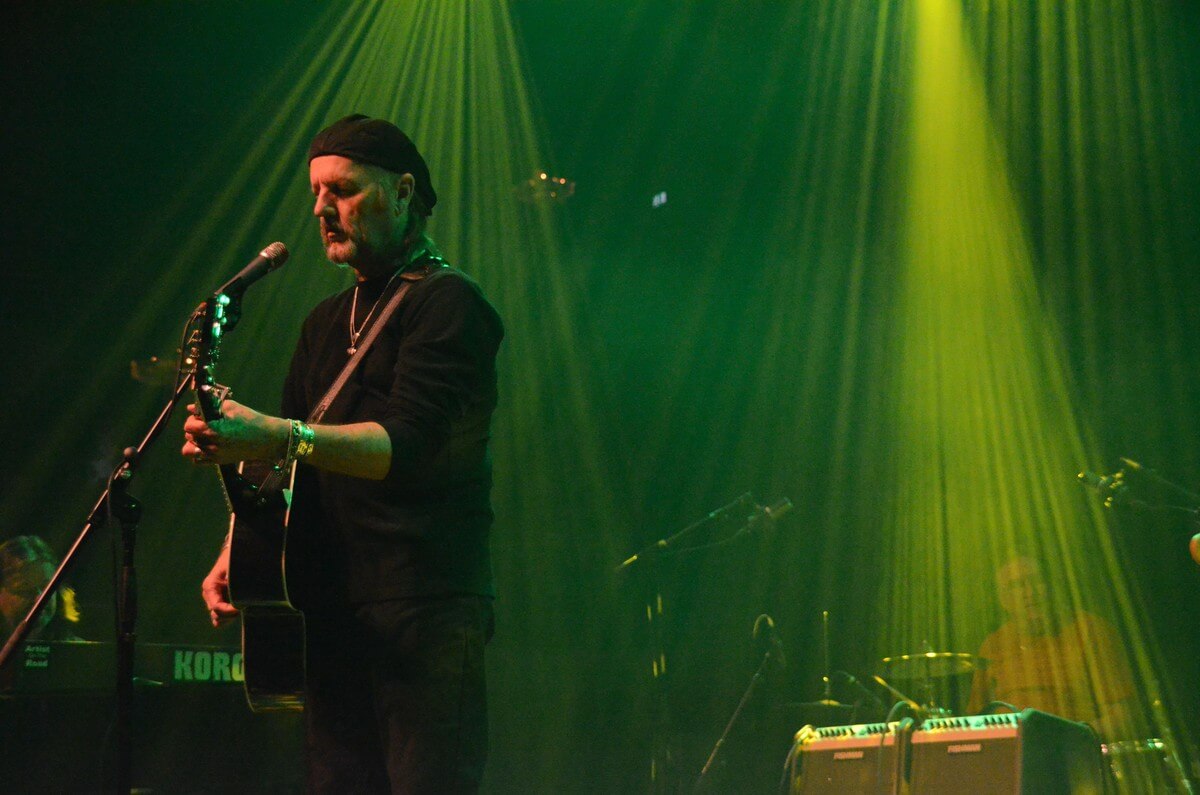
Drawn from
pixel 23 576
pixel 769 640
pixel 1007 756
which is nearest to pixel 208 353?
pixel 1007 756

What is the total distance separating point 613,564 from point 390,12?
12.0 feet

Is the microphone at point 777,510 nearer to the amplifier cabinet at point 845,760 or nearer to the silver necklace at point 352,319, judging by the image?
the amplifier cabinet at point 845,760

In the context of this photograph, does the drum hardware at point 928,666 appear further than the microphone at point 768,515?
No

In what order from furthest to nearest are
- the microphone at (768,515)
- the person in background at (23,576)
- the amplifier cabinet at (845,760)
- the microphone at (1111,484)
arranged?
1. the microphone at (768,515)
2. the microphone at (1111,484)
3. the person in background at (23,576)
4. the amplifier cabinet at (845,760)

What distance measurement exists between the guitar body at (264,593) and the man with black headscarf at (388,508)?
31 millimetres

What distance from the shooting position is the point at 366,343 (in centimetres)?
200

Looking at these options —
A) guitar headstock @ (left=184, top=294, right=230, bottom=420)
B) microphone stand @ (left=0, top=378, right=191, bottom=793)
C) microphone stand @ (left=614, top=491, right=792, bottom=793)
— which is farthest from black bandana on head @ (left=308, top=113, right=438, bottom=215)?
microphone stand @ (left=614, top=491, right=792, bottom=793)

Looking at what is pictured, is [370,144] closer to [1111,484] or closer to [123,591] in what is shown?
[123,591]

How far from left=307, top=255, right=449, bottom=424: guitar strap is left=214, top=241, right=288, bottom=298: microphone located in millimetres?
208

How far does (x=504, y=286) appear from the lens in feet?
22.6

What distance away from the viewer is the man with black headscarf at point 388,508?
1.70 meters

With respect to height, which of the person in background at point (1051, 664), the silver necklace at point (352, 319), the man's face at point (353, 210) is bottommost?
the person in background at point (1051, 664)

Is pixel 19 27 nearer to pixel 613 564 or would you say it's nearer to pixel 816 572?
pixel 613 564

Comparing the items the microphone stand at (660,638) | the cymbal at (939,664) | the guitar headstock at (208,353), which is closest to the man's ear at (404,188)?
the guitar headstock at (208,353)
